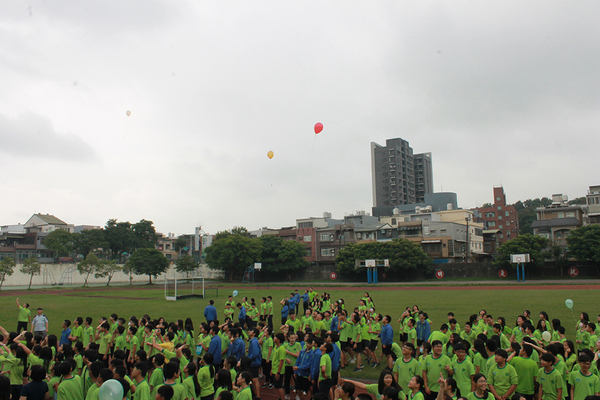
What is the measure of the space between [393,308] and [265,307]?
1110 centimetres

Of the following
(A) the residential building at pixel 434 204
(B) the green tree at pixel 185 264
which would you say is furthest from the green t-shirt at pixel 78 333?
Answer: (A) the residential building at pixel 434 204

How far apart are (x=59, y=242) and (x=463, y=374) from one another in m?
76.1

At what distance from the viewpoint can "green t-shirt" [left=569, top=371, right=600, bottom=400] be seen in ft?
22.1

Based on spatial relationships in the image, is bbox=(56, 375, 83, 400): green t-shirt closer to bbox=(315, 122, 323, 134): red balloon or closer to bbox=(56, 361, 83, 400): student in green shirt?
bbox=(56, 361, 83, 400): student in green shirt

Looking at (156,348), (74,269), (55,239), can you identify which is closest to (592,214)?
(156,348)

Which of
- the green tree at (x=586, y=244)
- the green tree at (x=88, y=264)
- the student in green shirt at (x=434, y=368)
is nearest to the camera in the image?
the student in green shirt at (x=434, y=368)

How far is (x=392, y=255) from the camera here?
186 feet

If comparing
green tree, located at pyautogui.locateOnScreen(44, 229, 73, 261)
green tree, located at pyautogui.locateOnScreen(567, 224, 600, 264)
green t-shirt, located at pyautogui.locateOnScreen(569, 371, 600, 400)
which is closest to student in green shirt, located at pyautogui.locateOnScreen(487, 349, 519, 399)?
green t-shirt, located at pyautogui.locateOnScreen(569, 371, 600, 400)

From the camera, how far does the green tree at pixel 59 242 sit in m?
68.8

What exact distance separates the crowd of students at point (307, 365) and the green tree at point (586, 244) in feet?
137

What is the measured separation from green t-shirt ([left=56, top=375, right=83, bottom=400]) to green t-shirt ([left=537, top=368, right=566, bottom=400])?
8.04 meters

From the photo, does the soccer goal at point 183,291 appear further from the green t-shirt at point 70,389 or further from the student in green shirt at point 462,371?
the student in green shirt at point 462,371

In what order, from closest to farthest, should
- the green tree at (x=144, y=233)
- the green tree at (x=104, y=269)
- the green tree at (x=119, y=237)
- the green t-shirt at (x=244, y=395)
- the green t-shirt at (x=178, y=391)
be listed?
the green t-shirt at (x=244, y=395), the green t-shirt at (x=178, y=391), the green tree at (x=104, y=269), the green tree at (x=119, y=237), the green tree at (x=144, y=233)

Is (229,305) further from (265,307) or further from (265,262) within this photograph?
(265,262)
